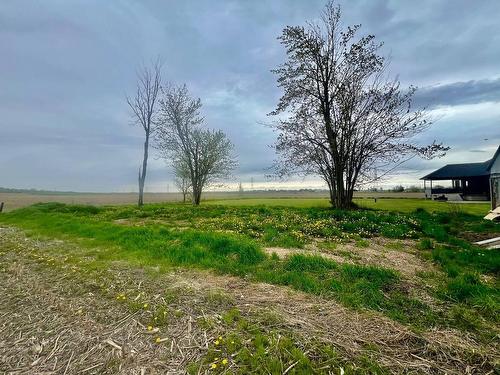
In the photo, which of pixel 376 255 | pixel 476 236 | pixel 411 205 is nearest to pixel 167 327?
pixel 376 255

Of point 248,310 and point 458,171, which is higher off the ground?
point 458,171

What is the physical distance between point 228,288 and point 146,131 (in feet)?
97.0

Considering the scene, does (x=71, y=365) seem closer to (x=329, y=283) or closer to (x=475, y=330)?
(x=329, y=283)

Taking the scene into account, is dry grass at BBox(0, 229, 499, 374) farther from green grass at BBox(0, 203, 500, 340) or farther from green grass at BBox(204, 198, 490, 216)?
green grass at BBox(204, 198, 490, 216)

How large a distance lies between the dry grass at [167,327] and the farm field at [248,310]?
2cm

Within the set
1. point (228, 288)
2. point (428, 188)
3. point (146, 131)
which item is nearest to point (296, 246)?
point (228, 288)

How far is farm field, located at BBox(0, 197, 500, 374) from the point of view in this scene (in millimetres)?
3088

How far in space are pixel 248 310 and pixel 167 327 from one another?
3.78 ft

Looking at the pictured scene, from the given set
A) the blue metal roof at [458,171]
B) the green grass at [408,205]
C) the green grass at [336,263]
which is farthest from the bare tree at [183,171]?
the blue metal roof at [458,171]

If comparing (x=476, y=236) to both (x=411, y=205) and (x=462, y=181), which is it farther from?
(x=462, y=181)

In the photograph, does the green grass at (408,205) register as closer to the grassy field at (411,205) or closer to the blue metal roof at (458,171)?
the grassy field at (411,205)

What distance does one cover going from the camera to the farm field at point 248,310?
309cm

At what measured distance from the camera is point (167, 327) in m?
3.79

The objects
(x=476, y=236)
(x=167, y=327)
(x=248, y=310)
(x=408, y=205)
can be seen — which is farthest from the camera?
(x=408, y=205)
